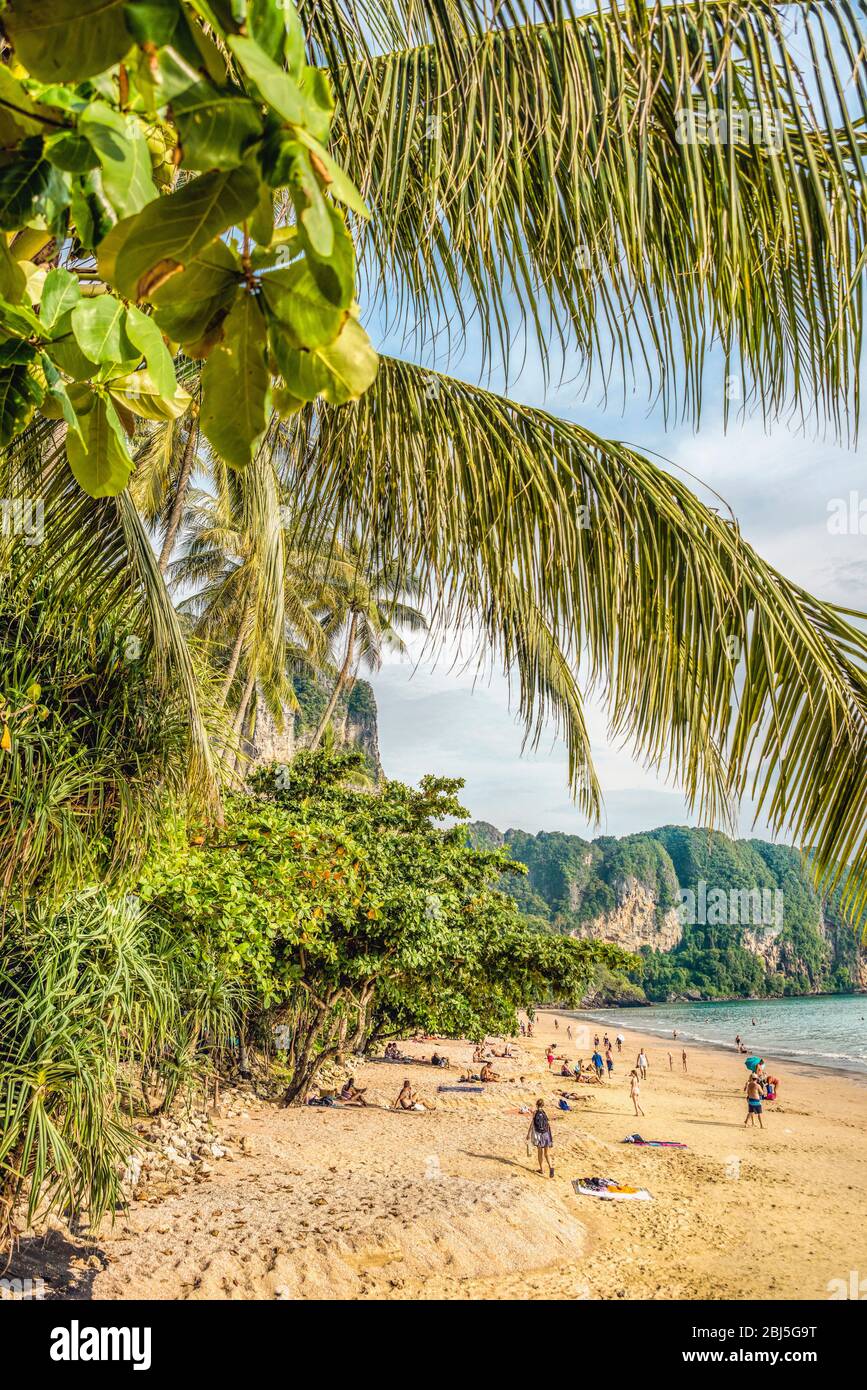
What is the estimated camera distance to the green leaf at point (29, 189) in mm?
584

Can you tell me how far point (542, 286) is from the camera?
234 centimetres

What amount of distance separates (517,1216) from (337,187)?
34.3ft

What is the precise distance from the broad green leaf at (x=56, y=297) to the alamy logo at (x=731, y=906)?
335 ft

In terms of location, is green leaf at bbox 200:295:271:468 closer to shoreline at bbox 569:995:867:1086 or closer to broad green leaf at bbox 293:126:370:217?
broad green leaf at bbox 293:126:370:217

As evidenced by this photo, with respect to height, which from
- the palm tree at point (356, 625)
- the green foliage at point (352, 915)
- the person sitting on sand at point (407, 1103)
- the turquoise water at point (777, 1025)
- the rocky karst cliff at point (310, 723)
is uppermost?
the rocky karst cliff at point (310, 723)

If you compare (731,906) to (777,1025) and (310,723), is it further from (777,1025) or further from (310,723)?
(310,723)

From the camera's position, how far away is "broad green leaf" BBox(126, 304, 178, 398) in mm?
604

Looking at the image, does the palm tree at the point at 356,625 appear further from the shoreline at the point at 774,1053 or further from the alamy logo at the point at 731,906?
the alamy logo at the point at 731,906

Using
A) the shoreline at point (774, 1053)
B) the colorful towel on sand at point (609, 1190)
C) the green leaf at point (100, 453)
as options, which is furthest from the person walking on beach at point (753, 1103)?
the green leaf at point (100, 453)

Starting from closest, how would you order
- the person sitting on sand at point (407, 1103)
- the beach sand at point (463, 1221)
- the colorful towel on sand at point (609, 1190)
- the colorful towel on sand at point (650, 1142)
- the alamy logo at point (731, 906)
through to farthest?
1. the beach sand at point (463, 1221)
2. the colorful towel on sand at point (609, 1190)
3. the colorful towel on sand at point (650, 1142)
4. the person sitting on sand at point (407, 1103)
5. the alamy logo at point (731, 906)

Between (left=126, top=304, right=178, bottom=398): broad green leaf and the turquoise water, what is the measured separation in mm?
39947
